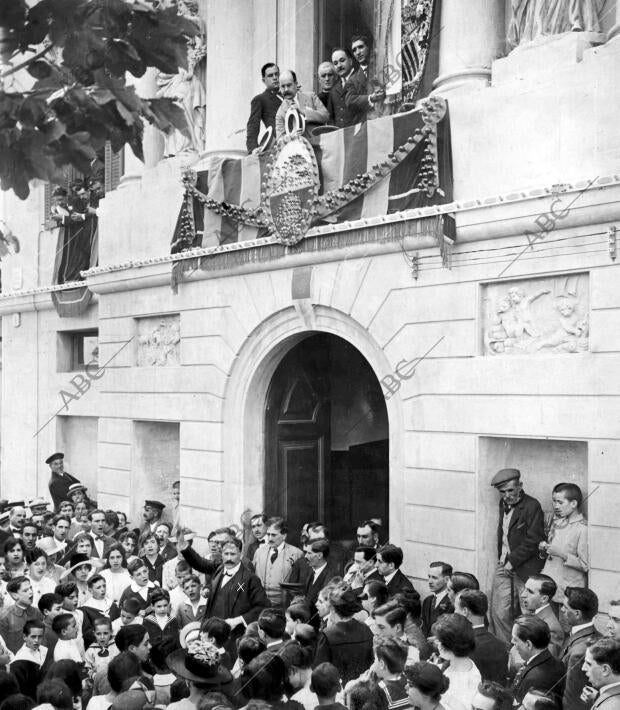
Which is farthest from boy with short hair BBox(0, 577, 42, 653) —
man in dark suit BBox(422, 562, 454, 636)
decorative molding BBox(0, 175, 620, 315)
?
decorative molding BBox(0, 175, 620, 315)

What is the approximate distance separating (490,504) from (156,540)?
4.00 m

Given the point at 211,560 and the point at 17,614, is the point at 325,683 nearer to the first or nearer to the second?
the point at 17,614

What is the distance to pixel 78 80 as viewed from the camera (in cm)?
432

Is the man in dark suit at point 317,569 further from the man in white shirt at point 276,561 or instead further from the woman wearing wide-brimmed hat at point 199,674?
the woman wearing wide-brimmed hat at point 199,674

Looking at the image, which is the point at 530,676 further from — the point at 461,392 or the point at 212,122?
the point at 212,122

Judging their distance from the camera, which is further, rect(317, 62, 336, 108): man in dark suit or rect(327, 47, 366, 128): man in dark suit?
Result: rect(317, 62, 336, 108): man in dark suit

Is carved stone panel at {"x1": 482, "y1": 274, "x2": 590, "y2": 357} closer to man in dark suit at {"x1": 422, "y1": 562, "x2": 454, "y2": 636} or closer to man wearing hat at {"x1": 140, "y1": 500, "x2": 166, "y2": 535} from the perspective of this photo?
man in dark suit at {"x1": 422, "y1": 562, "x2": 454, "y2": 636}

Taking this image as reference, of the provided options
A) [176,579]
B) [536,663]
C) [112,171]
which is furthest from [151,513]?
[536,663]

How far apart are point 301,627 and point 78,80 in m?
4.14

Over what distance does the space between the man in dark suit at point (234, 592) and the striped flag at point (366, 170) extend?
453 centimetres

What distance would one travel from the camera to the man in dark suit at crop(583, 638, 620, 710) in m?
5.48

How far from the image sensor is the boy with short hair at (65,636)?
7625 mm

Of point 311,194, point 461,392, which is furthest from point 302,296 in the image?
point 461,392

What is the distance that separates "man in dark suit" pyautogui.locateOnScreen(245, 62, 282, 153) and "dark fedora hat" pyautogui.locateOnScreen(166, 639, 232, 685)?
9013 mm
